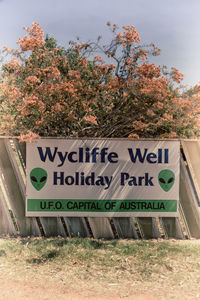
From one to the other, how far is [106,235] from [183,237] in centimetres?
176

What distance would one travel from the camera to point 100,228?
6945 mm

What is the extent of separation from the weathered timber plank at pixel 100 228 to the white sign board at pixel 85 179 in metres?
0.15

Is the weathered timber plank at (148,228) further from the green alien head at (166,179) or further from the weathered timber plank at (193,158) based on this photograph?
the weathered timber plank at (193,158)

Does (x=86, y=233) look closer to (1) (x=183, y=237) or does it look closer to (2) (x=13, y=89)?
(1) (x=183, y=237)

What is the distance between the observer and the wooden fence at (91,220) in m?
6.96

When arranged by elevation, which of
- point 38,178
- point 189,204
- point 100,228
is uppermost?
point 38,178

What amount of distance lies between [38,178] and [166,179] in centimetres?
290

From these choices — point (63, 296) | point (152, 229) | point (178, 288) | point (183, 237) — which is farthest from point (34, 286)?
point (183, 237)

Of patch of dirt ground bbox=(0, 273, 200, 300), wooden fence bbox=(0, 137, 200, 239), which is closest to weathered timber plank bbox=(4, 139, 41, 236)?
wooden fence bbox=(0, 137, 200, 239)

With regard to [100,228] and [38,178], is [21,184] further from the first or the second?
[100,228]

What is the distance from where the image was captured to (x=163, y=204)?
700 centimetres

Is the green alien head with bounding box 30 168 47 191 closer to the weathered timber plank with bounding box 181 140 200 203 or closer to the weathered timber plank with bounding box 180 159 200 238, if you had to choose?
the weathered timber plank with bounding box 180 159 200 238

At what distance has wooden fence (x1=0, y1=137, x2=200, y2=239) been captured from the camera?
274 inches

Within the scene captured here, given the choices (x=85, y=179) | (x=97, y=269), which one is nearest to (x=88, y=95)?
(x=85, y=179)
